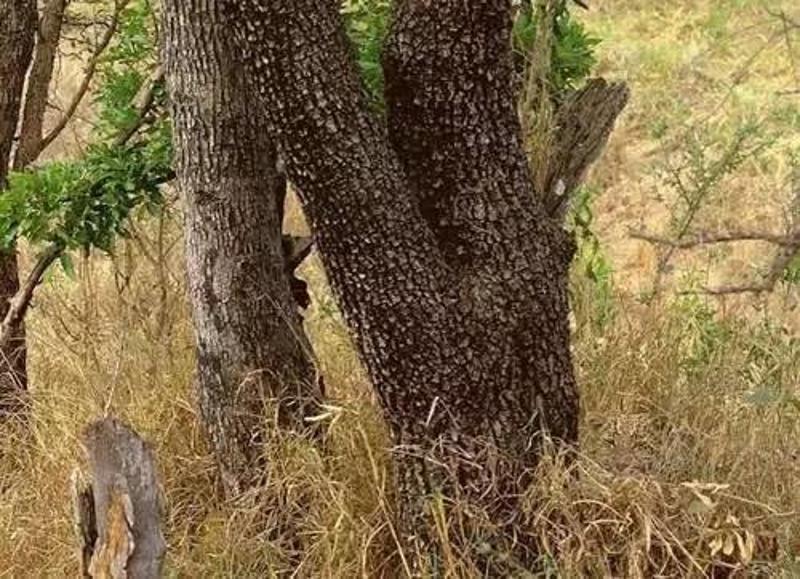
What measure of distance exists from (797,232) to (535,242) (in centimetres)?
138

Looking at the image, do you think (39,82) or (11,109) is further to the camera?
(39,82)

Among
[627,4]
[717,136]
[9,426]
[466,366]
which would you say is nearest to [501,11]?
[466,366]

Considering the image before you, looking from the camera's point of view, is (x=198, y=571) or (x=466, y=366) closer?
(x=466, y=366)

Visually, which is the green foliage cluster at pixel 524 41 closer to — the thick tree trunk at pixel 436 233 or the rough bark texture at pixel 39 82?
the thick tree trunk at pixel 436 233

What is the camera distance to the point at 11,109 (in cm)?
459

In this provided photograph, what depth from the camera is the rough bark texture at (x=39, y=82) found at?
4.88 metres

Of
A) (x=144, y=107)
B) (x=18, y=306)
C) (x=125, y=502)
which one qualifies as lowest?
(x=125, y=502)

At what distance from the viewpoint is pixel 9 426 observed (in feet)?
14.7

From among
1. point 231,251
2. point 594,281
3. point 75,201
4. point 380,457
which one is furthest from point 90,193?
point 594,281

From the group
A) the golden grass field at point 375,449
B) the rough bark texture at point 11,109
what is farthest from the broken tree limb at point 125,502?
the rough bark texture at point 11,109

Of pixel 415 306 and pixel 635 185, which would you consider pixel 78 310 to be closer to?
pixel 415 306

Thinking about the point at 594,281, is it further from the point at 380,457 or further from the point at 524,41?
the point at 380,457

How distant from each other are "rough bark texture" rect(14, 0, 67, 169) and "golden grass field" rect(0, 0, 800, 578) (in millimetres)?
485

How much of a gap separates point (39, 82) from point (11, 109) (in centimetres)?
40
